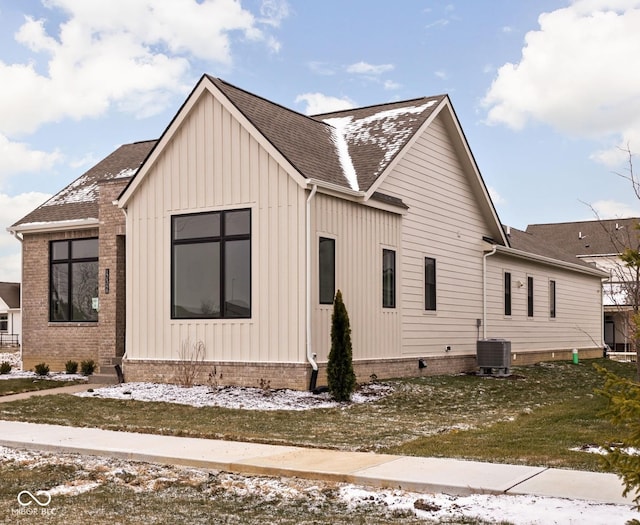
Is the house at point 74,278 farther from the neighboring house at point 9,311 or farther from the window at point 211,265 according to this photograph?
the neighboring house at point 9,311

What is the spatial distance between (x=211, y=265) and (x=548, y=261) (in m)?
15.8

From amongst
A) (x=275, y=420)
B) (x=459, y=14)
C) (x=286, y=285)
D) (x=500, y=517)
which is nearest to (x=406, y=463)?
(x=500, y=517)

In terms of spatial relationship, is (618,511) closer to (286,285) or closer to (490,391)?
(286,285)

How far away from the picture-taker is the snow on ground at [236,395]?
15.0 meters

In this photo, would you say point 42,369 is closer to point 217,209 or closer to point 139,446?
point 217,209

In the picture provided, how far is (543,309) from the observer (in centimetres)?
3009

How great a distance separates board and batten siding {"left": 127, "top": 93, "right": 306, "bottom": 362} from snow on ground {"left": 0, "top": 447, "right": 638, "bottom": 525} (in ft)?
24.0

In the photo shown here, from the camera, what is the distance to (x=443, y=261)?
22.5 m

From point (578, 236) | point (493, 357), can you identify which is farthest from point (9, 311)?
point (493, 357)

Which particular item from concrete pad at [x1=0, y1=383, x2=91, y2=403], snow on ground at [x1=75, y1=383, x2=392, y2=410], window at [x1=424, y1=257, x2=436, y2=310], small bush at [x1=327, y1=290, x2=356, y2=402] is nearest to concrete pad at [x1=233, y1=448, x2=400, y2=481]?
snow on ground at [x1=75, y1=383, x2=392, y2=410]

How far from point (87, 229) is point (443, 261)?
938 cm

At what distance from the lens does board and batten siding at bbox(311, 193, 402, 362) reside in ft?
55.3

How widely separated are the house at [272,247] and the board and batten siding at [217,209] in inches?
1.1

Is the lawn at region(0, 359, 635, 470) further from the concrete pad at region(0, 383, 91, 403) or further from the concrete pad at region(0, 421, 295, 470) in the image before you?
the concrete pad at region(0, 383, 91, 403)
